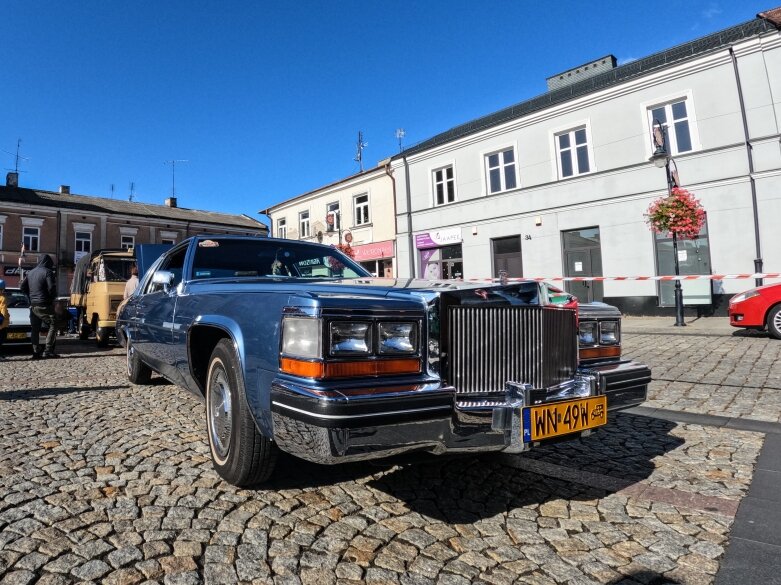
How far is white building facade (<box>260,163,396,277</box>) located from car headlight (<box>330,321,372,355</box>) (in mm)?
17385

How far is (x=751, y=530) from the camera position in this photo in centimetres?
196

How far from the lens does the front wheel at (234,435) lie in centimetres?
216

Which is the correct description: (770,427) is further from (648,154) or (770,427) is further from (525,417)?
(648,154)

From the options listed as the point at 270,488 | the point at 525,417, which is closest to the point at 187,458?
the point at 270,488

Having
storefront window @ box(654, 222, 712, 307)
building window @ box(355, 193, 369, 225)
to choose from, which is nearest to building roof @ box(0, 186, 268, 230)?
building window @ box(355, 193, 369, 225)

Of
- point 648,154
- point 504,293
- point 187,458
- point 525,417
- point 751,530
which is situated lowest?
point 751,530

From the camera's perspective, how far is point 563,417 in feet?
6.84

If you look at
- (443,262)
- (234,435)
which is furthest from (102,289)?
(443,262)

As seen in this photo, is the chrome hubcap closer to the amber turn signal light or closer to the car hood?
the car hood

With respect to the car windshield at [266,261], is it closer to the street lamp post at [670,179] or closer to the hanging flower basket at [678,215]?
the street lamp post at [670,179]

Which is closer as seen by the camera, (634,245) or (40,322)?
(40,322)

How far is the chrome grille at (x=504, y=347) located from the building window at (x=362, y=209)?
2044 cm

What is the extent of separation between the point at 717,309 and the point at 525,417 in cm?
1316

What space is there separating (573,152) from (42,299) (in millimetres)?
15267
